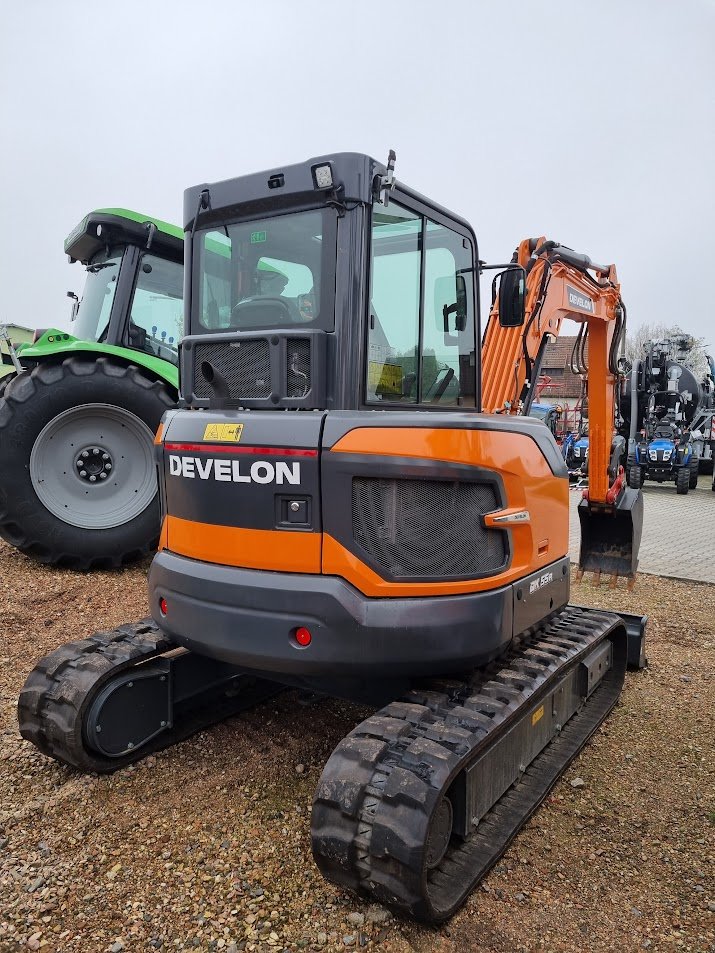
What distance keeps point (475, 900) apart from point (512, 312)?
247 centimetres

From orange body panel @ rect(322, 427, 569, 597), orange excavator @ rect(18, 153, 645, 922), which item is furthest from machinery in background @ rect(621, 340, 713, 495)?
orange excavator @ rect(18, 153, 645, 922)

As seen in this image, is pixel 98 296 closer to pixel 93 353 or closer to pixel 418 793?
pixel 93 353

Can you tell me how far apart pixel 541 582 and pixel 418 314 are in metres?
1.39

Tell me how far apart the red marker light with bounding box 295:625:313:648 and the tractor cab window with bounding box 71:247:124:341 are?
15.9 ft

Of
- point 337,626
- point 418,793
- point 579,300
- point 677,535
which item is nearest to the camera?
point 418,793

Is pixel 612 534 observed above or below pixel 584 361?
below

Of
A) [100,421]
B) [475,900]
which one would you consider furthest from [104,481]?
[475,900]

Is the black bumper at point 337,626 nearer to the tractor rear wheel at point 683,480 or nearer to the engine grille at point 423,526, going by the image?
the engine grille at point 423,526

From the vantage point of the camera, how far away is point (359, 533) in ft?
9.32

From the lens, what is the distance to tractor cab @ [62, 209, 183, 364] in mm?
6652

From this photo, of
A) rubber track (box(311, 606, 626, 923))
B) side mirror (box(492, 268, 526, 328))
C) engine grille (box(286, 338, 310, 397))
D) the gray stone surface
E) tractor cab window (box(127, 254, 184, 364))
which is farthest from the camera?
the gray stone surface

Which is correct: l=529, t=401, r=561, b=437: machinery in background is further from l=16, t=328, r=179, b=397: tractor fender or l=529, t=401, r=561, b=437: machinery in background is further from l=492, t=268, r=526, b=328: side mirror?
l=492, t=268, r=526, b=328: side mirror

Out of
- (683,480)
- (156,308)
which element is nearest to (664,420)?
(683,480)

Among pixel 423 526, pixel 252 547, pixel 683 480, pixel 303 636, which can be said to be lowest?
pixel 683 480
